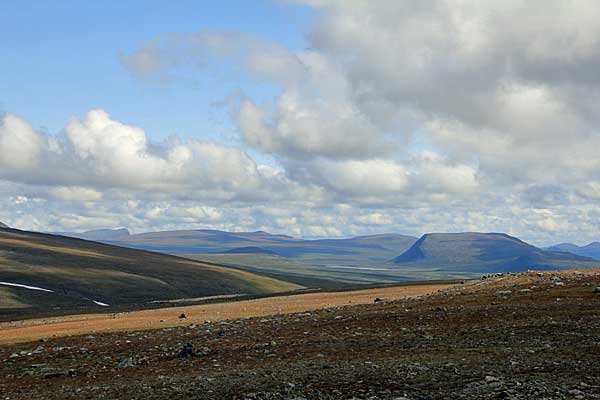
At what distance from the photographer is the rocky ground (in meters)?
21.3

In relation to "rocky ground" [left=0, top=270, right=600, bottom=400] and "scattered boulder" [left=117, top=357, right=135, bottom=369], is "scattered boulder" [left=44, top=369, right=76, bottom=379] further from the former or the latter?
"scattered boulder" [left=117, top=357, right=135, bottom=369]

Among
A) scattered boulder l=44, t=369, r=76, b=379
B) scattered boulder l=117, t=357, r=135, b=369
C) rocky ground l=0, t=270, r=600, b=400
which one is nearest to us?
rocky ground l=0, t=270, r=600, b=400

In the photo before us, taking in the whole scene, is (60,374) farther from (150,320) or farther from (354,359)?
(150,320)

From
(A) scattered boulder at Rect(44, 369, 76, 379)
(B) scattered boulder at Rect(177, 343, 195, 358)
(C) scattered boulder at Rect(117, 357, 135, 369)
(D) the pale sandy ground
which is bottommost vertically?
(D) the pale sandy ground

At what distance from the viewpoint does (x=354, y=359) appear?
27.1 m

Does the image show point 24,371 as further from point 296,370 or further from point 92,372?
point 296,370

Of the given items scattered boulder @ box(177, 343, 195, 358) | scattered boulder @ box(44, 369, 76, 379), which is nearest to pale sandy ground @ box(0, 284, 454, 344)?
scattered boulder @ box(177, 343, 195, 358)

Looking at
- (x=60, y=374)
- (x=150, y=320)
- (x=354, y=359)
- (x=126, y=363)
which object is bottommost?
(x=150, y=320)

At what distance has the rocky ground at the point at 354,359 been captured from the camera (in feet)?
69.9

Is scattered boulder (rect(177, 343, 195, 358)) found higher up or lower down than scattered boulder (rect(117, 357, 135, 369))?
higher up

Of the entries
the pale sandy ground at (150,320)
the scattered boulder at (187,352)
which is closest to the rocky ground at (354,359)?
the scattered boulder at (187,352)

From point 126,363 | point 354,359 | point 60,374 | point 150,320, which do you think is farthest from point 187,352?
point 150,320

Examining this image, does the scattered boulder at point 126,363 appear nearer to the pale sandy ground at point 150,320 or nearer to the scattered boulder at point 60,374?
the scattered boulder at point 60,374

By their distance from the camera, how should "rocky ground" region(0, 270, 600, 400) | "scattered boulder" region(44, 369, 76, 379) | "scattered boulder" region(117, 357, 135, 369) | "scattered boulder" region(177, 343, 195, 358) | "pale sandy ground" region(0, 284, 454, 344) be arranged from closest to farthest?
"rocky ground" region(0, 270, 600, 400), "scattered boulder" region(44, 369, 76, 379), "scattered boulder" region(117, 357, 135, 369), "scattered boulder" region(177, 343, 195, 358), "pale sandy ground" region(0, 284, 454, 344)
